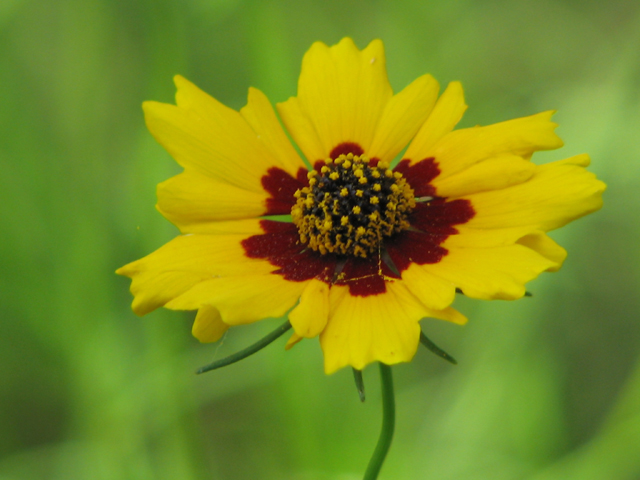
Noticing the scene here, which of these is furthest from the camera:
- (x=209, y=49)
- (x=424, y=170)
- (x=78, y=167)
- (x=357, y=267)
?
(x=209, y=49)

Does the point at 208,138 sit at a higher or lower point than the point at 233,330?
higher

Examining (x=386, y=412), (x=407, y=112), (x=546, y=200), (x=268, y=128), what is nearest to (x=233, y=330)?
(x=268, y=128)

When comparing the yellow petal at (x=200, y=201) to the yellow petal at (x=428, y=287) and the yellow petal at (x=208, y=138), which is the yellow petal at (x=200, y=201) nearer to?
the yellow petal at (x=208, y=138)

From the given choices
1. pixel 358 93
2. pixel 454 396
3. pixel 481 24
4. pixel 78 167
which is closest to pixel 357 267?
pixel 358 93

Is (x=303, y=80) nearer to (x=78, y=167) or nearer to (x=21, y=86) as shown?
(x=78, y=167)

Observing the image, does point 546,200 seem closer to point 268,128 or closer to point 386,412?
point 386,412

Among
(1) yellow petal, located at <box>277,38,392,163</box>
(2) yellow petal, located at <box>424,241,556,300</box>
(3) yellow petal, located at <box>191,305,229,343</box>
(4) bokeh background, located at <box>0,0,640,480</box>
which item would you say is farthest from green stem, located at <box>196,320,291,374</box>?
(4) bokeh background, located at <box>0,0,640,480</box>
